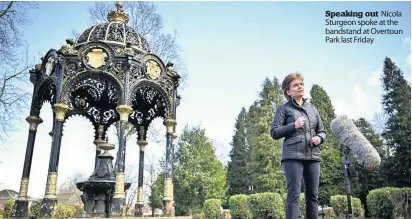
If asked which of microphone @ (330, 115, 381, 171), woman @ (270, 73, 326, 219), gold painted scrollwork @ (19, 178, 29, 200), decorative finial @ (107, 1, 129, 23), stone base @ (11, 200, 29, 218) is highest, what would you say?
decorative finial @ (107, 1, 129, 23)

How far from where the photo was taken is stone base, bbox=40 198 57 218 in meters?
8.07

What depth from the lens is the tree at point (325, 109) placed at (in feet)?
94.3

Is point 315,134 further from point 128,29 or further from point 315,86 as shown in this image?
point 315,86

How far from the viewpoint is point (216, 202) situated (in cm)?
1734

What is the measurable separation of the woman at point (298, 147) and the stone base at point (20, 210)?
8949 mm

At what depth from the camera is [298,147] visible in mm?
2787

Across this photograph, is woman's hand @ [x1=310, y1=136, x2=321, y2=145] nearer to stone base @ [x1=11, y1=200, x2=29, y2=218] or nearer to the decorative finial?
stone base @ [x1=11, y1=200, x2=29, y2=218]

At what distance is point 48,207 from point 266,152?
71.3ft

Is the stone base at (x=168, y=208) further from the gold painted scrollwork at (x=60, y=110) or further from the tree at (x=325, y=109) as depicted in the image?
the tree at (x=325, y=109)

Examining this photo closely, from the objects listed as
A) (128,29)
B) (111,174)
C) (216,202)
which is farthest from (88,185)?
(216,202)

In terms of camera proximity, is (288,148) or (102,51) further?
(102,51)

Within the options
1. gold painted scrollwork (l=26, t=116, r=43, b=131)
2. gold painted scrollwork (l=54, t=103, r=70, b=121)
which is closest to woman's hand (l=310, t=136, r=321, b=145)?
gold painted scrollwork (l=54, t=103, r=70, b=121)

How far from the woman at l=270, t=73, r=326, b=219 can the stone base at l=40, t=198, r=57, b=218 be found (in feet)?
24.0

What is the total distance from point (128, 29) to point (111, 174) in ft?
16.8
